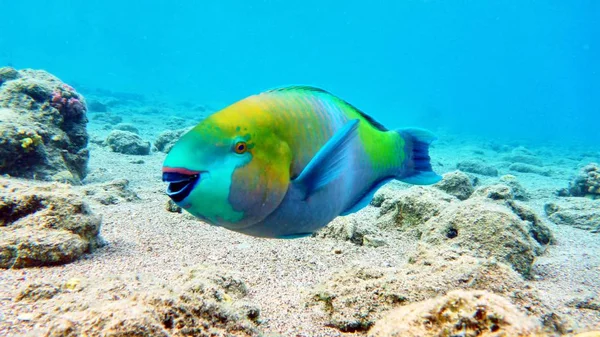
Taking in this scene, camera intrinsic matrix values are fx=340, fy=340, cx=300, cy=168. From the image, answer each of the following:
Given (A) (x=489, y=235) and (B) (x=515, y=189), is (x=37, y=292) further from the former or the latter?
(B) (x=515, y=189)

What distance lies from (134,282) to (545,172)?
48.9 ft

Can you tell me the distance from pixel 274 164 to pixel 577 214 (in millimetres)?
7061

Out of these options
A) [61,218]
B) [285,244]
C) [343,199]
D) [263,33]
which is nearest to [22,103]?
[61,218]

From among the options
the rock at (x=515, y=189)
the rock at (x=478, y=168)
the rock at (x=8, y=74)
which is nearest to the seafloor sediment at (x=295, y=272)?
the rock at (x=515, y=189)

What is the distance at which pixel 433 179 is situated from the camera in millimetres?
1614

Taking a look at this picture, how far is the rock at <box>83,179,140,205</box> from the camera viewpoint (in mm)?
5008

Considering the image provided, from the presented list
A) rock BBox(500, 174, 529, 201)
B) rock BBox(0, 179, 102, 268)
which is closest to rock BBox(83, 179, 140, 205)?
rock BBox(0, 179, 102, 268)

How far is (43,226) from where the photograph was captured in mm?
3035

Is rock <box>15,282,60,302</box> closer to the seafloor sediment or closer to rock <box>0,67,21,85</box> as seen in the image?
the seafloor sediment

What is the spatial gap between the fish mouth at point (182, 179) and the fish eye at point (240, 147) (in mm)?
143

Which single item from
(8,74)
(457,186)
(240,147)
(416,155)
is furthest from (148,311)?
(8,74)

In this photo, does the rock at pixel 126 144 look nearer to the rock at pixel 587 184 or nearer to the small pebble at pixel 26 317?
the small pebble at pixel 26 317

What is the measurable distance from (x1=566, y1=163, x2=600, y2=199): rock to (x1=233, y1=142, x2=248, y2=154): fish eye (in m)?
10.3

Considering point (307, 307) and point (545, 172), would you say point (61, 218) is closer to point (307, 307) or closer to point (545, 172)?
point (307, 307)
